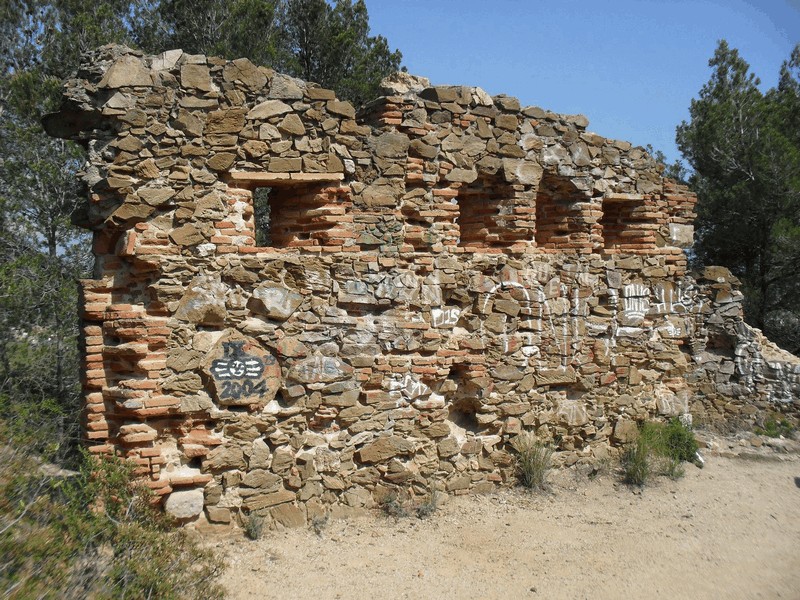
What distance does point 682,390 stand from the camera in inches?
314

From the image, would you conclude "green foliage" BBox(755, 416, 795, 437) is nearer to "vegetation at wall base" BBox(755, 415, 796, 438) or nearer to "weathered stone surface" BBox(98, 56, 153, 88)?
"vegetation at wall base" BBox(755, 415, 796, 438)

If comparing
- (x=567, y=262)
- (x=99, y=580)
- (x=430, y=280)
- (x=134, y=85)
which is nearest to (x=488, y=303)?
(x=430, y=280)

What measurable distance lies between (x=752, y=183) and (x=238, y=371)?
10.8m

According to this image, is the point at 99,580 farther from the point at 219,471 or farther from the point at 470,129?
the point at 470,129

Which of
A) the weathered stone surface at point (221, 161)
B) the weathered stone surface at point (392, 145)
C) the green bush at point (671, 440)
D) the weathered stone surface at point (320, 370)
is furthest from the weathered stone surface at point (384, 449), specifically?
the green bush at point (671, 440)

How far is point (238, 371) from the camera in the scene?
17.0 feet

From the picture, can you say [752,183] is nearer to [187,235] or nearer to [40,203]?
[187,235]

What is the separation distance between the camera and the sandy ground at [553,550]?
4797 mm

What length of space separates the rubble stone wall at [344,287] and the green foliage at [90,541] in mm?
280

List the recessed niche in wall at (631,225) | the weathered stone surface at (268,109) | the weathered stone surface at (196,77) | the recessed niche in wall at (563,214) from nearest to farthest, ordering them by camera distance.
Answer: the weathered stone surface at (196,77), the weathered stone surface at (268,109), the recessed niche in wall at (563,214), the recessed niche in wall at (631,225)

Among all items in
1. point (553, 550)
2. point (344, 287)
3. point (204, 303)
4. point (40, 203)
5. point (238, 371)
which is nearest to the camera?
point (204, 303)

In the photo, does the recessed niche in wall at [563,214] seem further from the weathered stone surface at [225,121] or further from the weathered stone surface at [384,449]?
the weathered stone surface at [225,121]

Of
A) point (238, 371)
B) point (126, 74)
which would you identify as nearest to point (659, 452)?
point (238, 371)

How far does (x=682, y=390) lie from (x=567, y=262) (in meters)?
2.41
